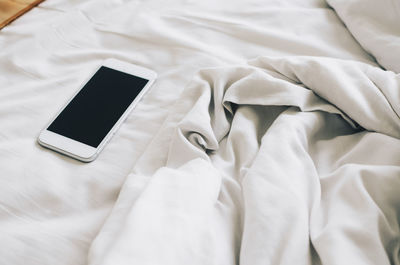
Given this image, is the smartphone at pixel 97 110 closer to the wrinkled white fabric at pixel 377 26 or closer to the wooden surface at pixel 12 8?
the wooden surface at pixel 12 8

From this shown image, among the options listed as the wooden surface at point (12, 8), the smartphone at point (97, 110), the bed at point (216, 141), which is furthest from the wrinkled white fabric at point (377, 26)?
the wooden surface at point (12, 8)

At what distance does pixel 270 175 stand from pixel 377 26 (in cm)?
39

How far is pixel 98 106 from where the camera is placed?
0.62 meters

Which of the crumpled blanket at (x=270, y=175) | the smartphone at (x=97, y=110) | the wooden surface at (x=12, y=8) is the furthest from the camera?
the wooden surface at (x=12, y=8)

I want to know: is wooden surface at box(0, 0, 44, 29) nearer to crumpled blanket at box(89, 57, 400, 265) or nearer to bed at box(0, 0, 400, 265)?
bed at box(0, 0, 400, 265)

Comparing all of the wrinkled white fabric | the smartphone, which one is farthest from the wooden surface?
the wrinkled white fabric

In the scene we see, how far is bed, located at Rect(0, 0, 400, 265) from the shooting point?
411 mm

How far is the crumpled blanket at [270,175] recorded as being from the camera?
15.7 inches

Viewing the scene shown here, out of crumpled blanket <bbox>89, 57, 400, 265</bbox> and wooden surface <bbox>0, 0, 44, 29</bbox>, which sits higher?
wooden surface <bbox>0, 0, 44, 29</bbox>

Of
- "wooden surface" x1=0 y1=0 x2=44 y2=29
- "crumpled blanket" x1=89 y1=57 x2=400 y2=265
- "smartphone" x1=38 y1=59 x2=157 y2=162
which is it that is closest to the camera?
"crumpled blanket" x1=89 y1=57 x2=400 y2=265

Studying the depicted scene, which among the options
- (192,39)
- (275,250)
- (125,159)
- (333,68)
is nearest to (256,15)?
(192,39)

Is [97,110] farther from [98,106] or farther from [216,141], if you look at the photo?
[216,141]

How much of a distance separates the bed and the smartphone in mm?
18

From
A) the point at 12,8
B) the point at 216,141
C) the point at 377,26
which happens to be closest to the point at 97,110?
the point at 216,141
